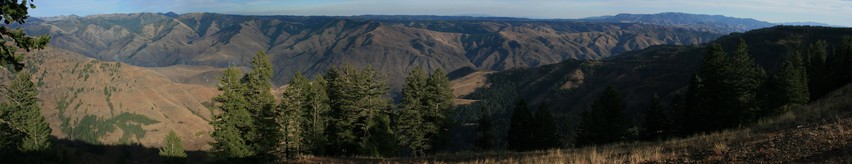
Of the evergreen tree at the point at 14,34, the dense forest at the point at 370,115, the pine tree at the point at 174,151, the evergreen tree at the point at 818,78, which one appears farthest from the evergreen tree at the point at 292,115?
the evergreen tree at the point at 818,78

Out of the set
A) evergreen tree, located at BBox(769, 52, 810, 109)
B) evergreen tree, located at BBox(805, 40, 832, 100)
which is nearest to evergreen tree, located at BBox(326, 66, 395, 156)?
evergreen tree, located at BBox(769, 52, 810, 109)

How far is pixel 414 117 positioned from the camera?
4719cm

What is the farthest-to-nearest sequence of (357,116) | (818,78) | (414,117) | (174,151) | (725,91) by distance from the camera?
(818,78)
(174,151)
(414,117)
(725,91)
(357,116)

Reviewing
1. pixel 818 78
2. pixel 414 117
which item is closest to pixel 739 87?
pixel 414 117

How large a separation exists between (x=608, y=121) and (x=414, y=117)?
21452mm

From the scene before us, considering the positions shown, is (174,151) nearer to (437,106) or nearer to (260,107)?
(260,107)

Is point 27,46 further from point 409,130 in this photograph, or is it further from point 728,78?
point 728,78

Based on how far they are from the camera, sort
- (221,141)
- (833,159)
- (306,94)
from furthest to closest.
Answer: (306,94)
(221,141)
(833,159)

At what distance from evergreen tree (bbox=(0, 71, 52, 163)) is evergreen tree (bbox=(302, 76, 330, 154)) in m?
30.3

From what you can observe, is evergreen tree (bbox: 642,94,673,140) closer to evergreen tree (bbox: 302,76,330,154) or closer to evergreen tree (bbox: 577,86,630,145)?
evergreen tree (bbox: 577,86,630,145)

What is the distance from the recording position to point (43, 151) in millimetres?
52688

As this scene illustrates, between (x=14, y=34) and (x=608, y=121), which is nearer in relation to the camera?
(x=14, y=34)

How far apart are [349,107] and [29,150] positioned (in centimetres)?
3509

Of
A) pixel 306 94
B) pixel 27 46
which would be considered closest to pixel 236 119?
pixel 306 94
